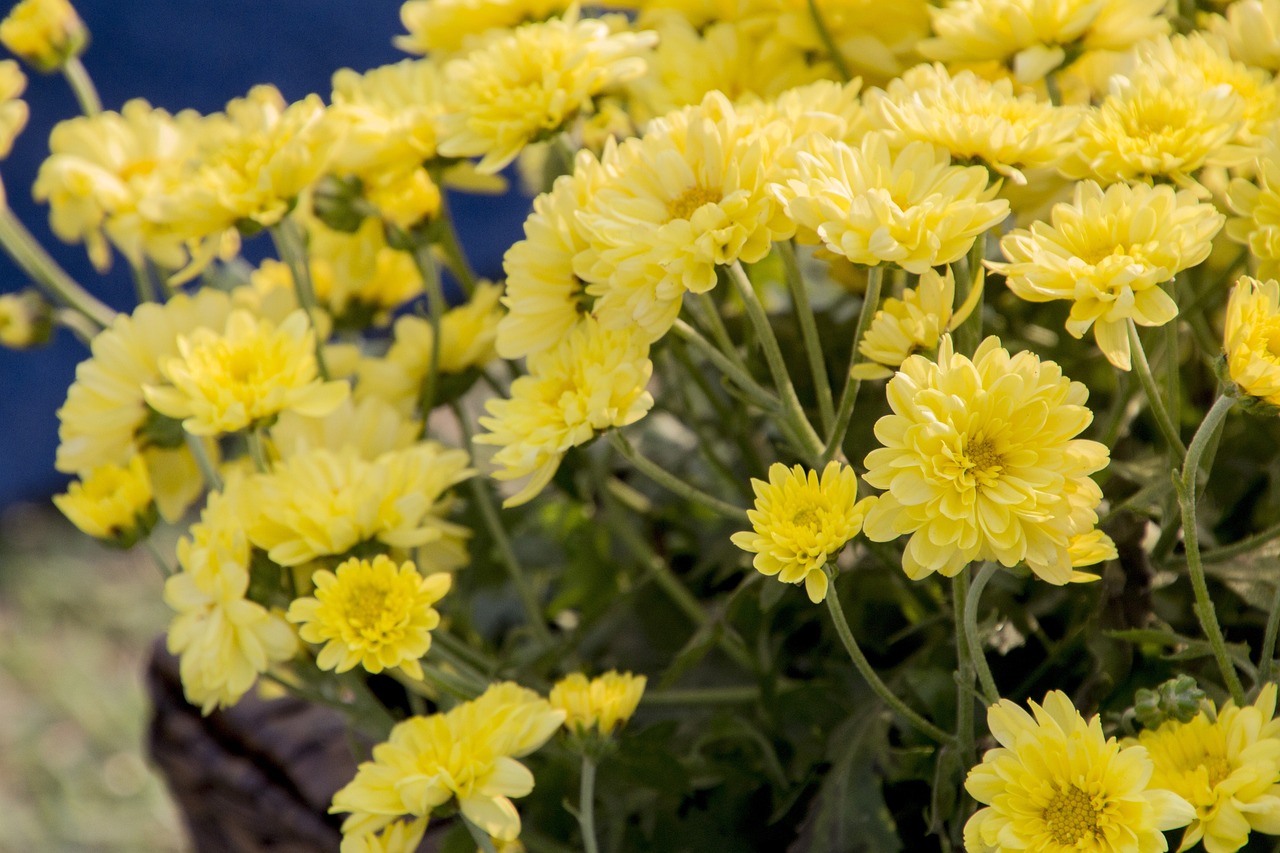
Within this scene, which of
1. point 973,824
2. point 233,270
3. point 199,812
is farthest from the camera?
point 233,270

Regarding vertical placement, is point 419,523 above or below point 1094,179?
below

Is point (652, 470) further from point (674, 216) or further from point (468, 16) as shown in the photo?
point (468, 16)

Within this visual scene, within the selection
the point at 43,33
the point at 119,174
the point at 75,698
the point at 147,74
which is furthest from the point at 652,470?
the point at 147,74

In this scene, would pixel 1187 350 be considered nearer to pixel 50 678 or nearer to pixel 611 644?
pixel 611 644

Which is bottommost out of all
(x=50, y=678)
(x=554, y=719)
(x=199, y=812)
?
(x=50, y=678)

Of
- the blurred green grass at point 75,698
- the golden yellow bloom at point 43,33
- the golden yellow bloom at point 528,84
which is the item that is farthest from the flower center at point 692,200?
the blurred green grass at point 75,698

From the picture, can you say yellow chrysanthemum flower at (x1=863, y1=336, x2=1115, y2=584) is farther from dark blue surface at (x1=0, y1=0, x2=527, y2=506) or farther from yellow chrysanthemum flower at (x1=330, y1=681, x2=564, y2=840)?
dark blue surface at (x1=0, y1=0, x2=527, y2=506)

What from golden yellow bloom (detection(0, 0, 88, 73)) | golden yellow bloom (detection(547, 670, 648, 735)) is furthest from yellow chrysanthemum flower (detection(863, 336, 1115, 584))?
golden yellow bloom (detection(0, 0, 88, 73))

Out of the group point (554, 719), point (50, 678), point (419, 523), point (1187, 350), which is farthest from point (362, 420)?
point (50, 678)
